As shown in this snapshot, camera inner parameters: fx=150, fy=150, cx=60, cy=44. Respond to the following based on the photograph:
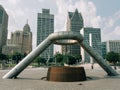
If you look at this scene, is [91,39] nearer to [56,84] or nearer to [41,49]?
[41,49]

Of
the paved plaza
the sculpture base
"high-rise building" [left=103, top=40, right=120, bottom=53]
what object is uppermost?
"high-rise building" [left=103, top=40, right=120, bottom=53]

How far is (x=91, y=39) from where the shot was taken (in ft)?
582

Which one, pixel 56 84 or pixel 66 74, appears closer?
pixel 56 84

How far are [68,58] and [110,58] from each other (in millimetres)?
32307

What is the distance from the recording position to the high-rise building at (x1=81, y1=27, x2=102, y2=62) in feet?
573

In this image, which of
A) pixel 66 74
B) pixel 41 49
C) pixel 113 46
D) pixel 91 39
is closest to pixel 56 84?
pixel 66 74

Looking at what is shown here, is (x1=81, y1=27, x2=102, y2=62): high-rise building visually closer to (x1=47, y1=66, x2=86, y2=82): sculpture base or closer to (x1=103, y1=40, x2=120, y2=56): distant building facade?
(x1=103, y1=40, x2=120, y2=56): distant building facade

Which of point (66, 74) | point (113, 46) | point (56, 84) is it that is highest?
point (113, 46)

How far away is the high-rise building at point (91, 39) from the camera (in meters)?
175

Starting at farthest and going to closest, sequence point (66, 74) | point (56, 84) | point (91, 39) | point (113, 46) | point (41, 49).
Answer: point (113, 46)
point (91, 39)
point (41, 49)
point (66, 74)
point (56, 84)

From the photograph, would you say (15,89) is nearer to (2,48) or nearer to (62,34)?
(62,34)

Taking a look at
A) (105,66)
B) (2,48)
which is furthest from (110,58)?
(2,48)

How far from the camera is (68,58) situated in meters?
110

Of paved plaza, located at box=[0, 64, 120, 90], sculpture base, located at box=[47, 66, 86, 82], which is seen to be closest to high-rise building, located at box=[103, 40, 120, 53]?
paved plaza, located at box=[0, 64, 120, 90]
